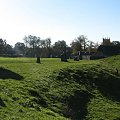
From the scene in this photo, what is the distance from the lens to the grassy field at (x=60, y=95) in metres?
24.0

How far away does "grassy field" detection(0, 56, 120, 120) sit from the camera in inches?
945

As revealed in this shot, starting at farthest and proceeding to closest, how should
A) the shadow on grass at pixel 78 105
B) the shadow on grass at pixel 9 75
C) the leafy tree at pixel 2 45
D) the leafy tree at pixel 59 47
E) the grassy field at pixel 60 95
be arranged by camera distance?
1. the leafy tree at pixel 59 47
2. the leafy tree at pixel 2 45
3. the shadow on grass at pixel 9 75
4. the shadow on grass at pixel 78 105
5. the grassy field at pixel 60 95

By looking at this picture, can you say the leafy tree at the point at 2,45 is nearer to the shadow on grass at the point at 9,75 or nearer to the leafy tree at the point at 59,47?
the leafy tree at the point at 59,47

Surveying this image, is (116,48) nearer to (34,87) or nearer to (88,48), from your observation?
(88,48)

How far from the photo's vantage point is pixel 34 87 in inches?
1287

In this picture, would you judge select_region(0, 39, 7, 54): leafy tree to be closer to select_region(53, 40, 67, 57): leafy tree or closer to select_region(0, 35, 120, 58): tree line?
select_region(0, 35, 120, 58): tree line

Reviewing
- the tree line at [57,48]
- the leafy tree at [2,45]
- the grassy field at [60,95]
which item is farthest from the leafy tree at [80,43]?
the grassy field at [60,95]

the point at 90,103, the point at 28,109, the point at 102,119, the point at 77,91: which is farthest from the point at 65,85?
the point at 28,109

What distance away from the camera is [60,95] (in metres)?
32.8

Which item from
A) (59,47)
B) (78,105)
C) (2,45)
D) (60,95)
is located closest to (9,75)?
(60,95)

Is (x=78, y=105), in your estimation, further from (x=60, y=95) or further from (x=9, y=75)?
(x=9, y=75)

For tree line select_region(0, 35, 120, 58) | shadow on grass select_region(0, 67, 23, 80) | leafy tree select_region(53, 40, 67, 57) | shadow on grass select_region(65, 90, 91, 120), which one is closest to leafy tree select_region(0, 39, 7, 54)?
tree line select_region(0, 35, 120, 58)

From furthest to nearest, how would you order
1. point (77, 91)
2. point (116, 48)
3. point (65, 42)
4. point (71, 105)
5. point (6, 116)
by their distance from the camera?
1. point (65, 42)
2. point (116, 48)
3. point (77, 91)
4. point (71, 105)
5. point (6, 116)

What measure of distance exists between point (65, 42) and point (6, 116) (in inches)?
6961
